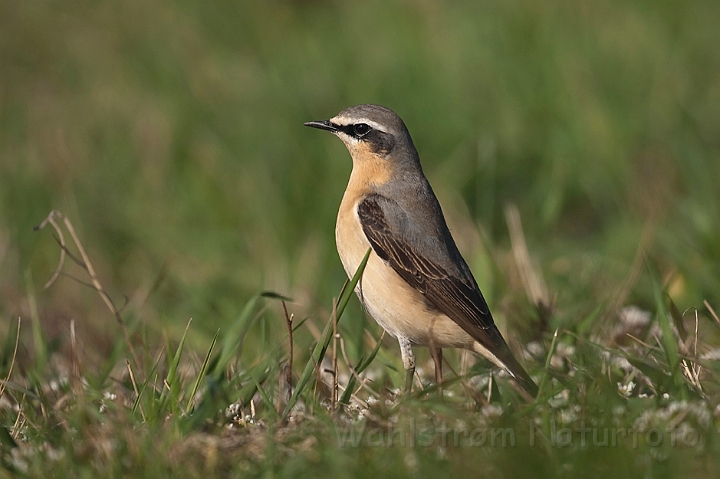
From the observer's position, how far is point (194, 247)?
9875 millimetres

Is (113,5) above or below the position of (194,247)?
above

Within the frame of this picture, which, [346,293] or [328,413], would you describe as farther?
[346,293]

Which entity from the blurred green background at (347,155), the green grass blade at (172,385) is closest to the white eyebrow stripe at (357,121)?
the blurred green background at (347,155)

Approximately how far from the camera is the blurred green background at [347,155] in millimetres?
8414

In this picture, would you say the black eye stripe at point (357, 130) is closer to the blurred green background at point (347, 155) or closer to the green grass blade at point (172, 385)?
the blurred green background at point (347, 155)

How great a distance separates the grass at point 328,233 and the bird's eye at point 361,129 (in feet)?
4.35

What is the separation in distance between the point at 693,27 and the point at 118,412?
9.74m

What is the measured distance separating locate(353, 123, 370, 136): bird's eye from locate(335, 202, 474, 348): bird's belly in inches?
32.7

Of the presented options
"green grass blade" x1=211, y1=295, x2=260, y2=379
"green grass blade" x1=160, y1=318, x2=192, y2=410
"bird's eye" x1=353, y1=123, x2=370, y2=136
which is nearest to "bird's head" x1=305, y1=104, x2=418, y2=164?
"bird's eye" x1=353, y1=123, x2=370, y2=136

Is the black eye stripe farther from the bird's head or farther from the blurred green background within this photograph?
the blurred green background

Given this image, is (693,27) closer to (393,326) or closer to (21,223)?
(393,326)

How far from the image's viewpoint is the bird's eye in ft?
22.0

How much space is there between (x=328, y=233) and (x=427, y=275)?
3394 millimetres

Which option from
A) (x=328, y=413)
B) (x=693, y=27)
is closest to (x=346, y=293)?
(x=328, y=413)
